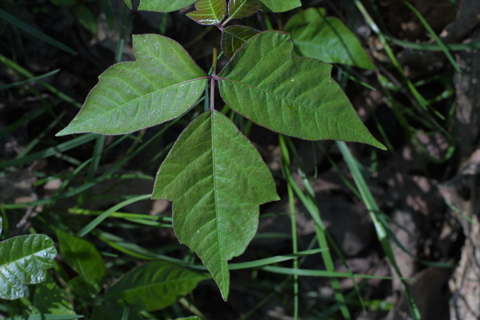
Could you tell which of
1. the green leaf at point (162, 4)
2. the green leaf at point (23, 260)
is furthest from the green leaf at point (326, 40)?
the green leaf at point (23, 260)

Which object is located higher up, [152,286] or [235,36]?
[235,36]

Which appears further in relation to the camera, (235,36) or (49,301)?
(49,301)

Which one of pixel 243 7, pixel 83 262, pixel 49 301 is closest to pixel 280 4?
pixel 243 7

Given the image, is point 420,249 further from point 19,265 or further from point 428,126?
point 19,265

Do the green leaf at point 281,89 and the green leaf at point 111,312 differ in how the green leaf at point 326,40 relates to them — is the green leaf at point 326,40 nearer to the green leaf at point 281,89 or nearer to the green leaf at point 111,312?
the green leaf at point 281,89

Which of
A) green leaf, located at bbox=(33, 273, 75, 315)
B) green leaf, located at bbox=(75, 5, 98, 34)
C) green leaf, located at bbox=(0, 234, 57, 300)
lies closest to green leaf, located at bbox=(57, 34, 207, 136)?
green leaf, located at bbox=(0, 234, 57, 300)

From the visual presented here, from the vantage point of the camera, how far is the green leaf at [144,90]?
2.76 feet

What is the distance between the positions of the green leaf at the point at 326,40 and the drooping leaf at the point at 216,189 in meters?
0.64

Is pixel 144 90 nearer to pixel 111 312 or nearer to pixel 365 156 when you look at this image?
pixel 111 312

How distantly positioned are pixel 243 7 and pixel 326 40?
54 centimetres

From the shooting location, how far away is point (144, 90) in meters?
0.87

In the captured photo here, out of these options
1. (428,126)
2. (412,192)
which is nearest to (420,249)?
(412,192)

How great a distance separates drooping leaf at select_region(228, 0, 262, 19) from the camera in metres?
0.91

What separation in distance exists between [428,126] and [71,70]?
5.99 feet
